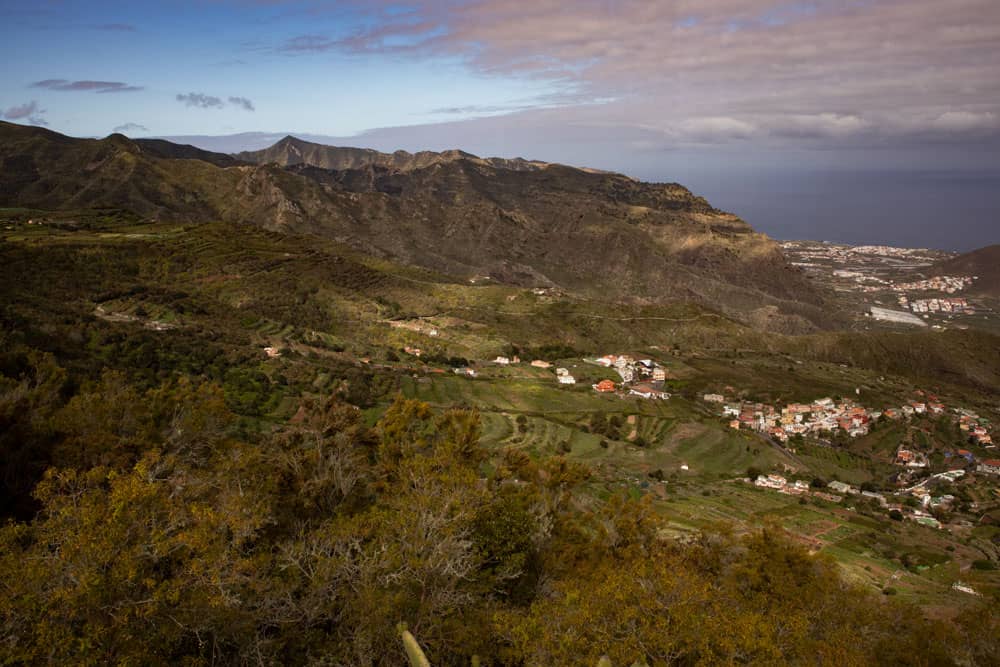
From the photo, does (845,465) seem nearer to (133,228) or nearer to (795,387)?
(795,387)

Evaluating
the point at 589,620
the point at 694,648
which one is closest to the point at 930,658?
→ the point at 694,648

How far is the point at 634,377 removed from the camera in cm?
10862

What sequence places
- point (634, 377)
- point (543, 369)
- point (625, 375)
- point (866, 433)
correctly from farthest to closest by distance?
point (634, 377) < point (625, 375) < point (543, 369) < point (866, 433)

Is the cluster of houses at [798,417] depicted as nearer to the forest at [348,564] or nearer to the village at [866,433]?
the village at [866,433]

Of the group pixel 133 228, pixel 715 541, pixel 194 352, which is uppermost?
pixel 133 228

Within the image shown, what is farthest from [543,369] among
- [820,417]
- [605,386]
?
[820,417]

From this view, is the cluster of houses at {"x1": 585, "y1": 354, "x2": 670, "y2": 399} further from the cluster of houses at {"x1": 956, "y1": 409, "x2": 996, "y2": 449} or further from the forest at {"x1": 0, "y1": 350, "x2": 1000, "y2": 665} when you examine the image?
the forest at {"x1": 0, "y1": 350, "x2": 1000, "y2": 665}

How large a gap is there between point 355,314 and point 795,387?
3716 inches

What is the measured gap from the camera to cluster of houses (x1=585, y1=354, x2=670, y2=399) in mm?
95500

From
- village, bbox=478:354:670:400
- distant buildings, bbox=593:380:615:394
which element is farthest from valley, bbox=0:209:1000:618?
distant buildings, bbox=593:380:615:394

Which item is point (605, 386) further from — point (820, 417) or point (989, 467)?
point (989, 467)

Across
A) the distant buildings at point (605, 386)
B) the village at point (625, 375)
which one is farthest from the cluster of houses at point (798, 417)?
the distant buildings at point (605, 386)

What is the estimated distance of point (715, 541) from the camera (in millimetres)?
28453

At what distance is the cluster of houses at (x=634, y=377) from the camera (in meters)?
95.5
